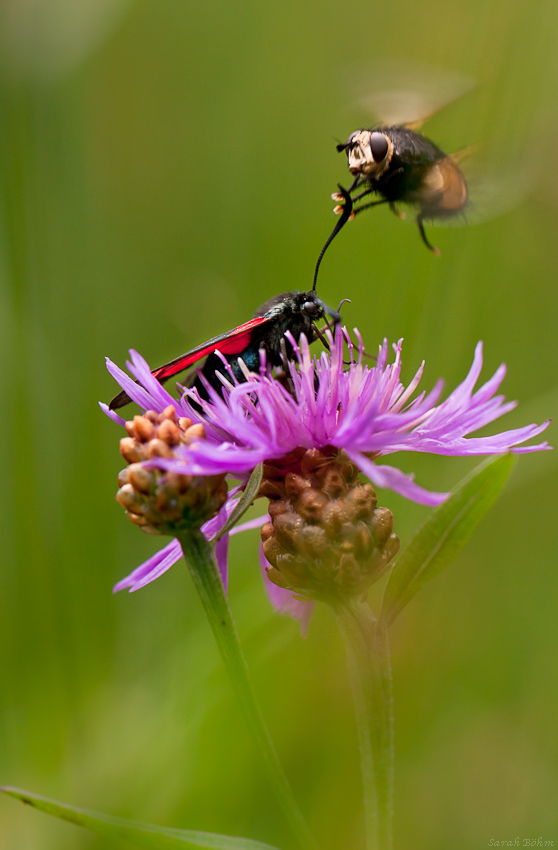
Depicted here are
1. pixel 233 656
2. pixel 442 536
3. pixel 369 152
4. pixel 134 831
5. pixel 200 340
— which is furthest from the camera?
pixel 200 340

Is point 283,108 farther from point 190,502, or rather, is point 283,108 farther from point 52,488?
point 190,502

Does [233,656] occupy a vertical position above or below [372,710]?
above

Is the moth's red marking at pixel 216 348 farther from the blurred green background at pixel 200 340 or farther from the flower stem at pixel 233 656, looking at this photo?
the blurred green background at pixel 200 340

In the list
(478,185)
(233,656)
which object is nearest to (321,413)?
(233,656)

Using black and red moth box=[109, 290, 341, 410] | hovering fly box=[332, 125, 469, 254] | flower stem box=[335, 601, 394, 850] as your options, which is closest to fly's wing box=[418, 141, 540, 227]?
hovering fly box=[332, 125, 469, 254]

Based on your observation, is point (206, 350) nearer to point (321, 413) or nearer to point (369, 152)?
point (321, 413)

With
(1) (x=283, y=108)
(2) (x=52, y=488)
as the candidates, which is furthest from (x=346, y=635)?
(1) (x=283, y=108)

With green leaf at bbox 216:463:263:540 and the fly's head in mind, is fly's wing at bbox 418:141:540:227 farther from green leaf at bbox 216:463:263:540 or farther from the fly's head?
green leaf at bbox 216:463:263:540
